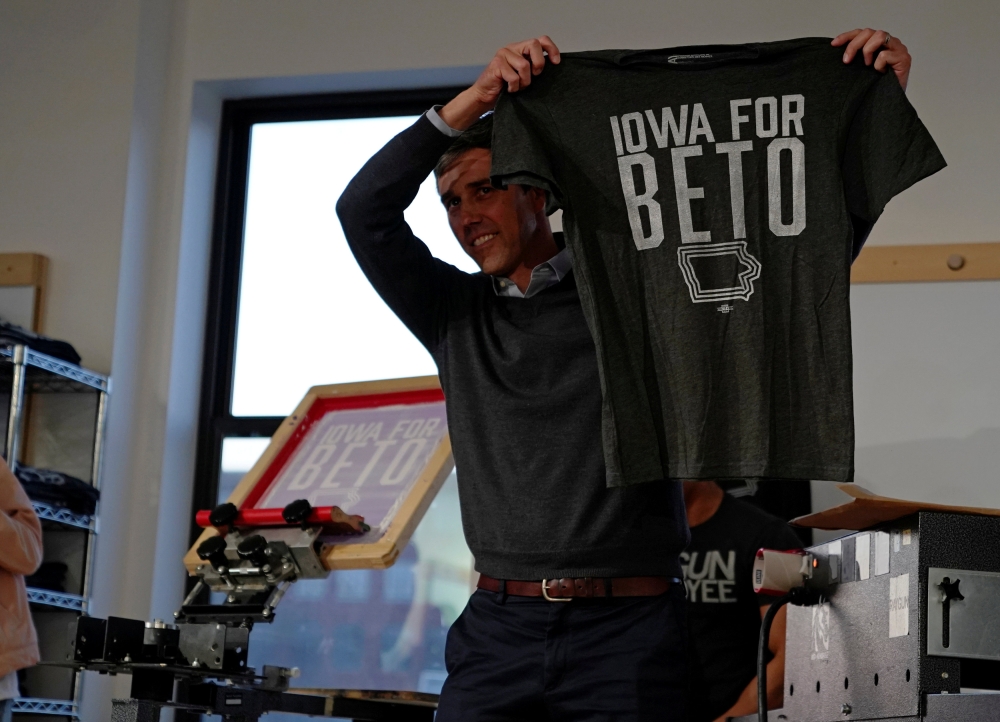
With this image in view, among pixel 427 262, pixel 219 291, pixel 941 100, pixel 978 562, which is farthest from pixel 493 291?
pixel 219 291

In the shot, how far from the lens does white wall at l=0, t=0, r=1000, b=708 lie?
4352mm

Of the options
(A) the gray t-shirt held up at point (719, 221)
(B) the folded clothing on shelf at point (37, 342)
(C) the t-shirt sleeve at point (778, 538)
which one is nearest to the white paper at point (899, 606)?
(A) the gray t-shirt held up at point (719, 221)

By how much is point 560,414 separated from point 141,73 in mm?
3422

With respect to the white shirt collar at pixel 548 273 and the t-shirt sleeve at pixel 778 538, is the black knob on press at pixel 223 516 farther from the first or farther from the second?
the t-shirt sleeve at pixel 778 538

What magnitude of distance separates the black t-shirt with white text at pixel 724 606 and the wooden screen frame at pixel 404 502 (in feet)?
2.50

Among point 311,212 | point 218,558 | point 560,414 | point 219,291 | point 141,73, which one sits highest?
point 141,73

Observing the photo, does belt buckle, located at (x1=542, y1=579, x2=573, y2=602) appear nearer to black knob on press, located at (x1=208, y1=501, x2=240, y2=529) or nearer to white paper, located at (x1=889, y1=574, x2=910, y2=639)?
white paper, located at (x1=889, y1=574, x2=910, y2=639)

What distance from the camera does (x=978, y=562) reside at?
176cm

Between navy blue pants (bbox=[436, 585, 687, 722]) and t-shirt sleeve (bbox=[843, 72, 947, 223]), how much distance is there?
836 millimetres

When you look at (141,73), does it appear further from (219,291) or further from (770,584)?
(770,584)

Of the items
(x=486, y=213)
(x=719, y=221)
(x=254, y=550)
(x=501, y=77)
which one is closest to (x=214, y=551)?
(x=254, y=550)

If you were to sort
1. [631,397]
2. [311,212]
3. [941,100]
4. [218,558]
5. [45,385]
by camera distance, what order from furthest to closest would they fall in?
[311,212]
[45,385]
[941,100]
[218,558]
[631,397]

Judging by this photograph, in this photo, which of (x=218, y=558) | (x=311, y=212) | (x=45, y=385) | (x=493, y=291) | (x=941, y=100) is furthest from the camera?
(x=311, y=212)

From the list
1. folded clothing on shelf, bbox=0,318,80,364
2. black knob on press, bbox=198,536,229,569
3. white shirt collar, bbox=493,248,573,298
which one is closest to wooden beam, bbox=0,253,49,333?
folded clothing on shelf, bbox=0,318,80,364
